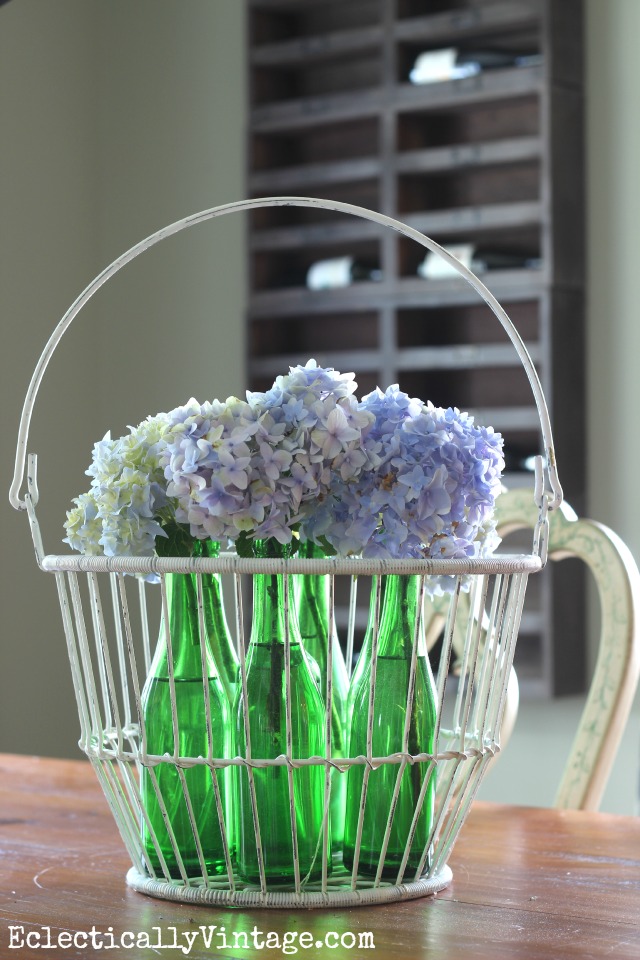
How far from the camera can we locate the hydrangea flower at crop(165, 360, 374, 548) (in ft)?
2.64

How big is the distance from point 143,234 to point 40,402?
0.58 metres

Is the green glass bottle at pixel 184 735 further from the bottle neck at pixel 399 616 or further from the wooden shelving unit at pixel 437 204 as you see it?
the wooden shelving unit at pixel 437 204

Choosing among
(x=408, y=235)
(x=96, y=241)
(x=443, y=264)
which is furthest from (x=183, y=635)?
(x=96, y=241)

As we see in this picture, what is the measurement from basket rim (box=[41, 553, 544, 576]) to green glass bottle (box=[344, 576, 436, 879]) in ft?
0.30

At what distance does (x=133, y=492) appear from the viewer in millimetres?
839

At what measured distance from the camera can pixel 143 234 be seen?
11.8 ft

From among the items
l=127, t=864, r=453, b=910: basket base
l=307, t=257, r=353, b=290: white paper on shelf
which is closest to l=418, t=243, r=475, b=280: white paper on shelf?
l=307, t=257, r=353, b=290: white paper on shelf

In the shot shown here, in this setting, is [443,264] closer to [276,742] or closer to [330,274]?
[330,274]

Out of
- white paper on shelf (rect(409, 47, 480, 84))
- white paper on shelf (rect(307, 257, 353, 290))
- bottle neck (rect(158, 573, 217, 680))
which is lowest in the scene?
bottle neck (rect(158, 573, 217, 680))

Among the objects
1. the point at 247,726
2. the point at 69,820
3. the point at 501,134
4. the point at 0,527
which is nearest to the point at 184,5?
the point at 501,134

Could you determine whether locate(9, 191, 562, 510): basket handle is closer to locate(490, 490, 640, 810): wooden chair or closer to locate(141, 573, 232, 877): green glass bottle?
locate(141, 573, 232, 877): green glass bottle

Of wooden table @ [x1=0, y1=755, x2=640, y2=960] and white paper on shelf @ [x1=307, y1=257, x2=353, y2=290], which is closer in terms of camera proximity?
wooden table @ [x1=0, y1=755, x2=640, y2=960]

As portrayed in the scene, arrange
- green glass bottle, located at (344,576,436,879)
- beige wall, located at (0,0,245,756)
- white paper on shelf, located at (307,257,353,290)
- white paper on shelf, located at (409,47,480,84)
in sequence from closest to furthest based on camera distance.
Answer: green glass bottle, located at (344,576,436,879)
white paper on shelf, located at (409,47,480,84)
white paper on shelf, located at (307,257,353,290)
beige wall, located at (0,0,245,756)

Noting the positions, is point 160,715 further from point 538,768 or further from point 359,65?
point 359,65
